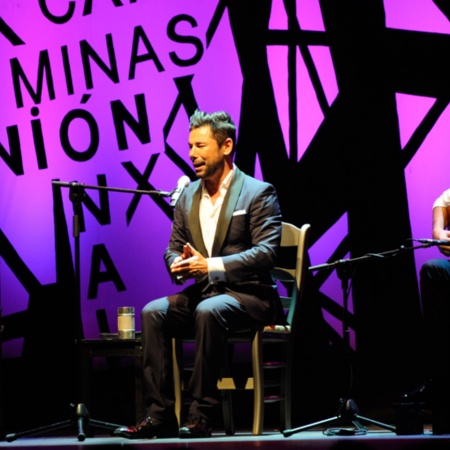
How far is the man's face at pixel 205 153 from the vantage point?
4270 mm

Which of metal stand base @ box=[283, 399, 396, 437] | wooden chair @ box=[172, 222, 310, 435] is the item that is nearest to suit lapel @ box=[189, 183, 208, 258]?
wooden chair @ box=[172, 222, 310, 435]

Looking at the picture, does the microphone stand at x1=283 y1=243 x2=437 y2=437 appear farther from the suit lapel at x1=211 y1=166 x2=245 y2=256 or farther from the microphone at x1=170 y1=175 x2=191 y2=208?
the microphone at x1=170 y1=175 x2=191 y2=208

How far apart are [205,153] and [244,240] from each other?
47 cm

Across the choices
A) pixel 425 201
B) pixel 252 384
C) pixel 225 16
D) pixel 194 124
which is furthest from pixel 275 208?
pixel 225 16

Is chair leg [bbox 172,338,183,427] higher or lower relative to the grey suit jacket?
lower

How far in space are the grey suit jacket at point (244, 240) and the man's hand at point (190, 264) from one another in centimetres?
11

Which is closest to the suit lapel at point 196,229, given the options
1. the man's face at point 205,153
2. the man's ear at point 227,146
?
the man's face at point 205,153

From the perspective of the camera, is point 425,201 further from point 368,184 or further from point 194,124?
point 194,124

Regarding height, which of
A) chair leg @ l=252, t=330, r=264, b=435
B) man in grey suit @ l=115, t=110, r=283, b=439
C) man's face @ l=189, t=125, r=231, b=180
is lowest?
chair leg @ l=252, t=330, r=264, b=435

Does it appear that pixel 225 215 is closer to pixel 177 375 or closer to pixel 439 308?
pixel 177 375

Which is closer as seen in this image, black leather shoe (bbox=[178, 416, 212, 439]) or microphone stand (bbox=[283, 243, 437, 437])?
black leather shoe (bbox=[178, 416, 212, 439])

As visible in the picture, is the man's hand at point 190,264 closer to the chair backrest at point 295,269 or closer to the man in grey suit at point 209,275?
the man in grey suit at point 209,275

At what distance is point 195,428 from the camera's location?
3703 mm

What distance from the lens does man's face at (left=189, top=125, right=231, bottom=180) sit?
168 inches
